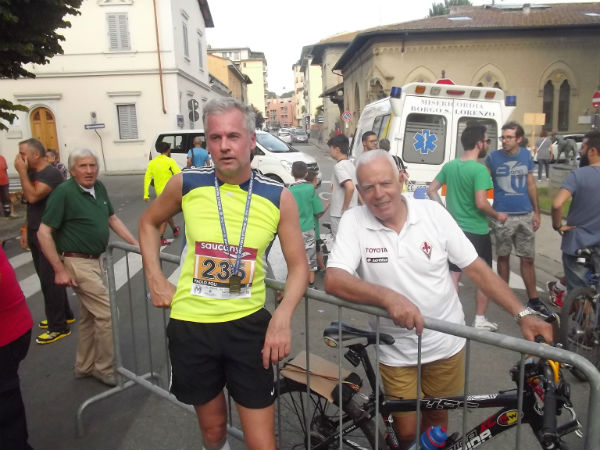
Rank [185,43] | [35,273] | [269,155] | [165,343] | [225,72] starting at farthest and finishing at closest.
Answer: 1. [225,72]
2. [185,43]
3. [269,155]
4. [35,273]
5. [165,343]

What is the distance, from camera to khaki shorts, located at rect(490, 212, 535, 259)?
518 cm

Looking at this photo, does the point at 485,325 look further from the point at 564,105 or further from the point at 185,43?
the point at 564,105

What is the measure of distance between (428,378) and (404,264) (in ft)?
2.11

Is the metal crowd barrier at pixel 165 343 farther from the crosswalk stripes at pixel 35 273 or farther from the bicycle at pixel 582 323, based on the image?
the bicycle at pixel 582 323

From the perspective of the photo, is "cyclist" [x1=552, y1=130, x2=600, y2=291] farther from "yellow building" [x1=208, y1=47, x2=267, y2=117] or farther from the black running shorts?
"yellow building" [x1=208, y1=47, x2=267, y2=117]

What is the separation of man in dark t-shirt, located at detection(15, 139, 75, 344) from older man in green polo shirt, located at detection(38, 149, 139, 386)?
1.00m

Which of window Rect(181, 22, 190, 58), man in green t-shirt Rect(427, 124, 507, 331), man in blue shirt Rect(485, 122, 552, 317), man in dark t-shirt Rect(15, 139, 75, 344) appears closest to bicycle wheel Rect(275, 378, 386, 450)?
man in green t-shirt Rect(427, 124, 507, 331)

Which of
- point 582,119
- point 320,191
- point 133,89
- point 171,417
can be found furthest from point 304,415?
point 582,119

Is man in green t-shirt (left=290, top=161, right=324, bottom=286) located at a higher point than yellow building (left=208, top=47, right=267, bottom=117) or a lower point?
lower

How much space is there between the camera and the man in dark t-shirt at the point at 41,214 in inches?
183

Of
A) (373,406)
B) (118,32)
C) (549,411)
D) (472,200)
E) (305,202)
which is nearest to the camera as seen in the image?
(549,411)

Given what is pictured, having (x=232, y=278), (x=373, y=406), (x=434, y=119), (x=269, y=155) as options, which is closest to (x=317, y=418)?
(x=373, y=406)

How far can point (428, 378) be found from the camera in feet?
8.23

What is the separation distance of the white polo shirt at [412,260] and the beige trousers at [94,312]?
221cm
